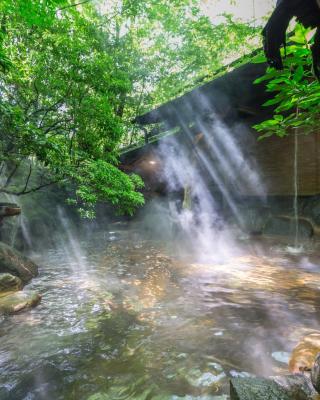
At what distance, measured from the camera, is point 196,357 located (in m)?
3.68

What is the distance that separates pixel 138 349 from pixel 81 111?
592 centimetres

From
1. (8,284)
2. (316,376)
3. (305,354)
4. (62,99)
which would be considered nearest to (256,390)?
(316,376)

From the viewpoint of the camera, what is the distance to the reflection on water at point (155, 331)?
3.22 meters

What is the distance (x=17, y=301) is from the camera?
5.52 meters

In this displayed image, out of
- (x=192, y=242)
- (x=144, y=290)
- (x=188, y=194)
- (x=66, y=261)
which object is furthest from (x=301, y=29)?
(x=188, y=194)

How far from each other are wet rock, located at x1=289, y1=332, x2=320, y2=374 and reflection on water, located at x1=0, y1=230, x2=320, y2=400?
0.20m

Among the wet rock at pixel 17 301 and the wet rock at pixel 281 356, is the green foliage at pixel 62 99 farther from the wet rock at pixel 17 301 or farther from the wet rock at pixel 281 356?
the wet rock at pixel 281 356

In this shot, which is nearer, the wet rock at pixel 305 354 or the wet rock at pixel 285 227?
the wet rock at pixel 305 354

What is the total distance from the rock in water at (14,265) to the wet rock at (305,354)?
6564mm

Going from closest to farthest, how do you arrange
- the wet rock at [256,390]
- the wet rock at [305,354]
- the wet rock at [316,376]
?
the wet rock at [256,390], the wet rock at [316,376], the wet rock at [305,354]

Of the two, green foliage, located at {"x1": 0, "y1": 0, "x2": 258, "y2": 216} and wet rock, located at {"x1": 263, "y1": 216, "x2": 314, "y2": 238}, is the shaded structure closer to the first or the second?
wet rock, located at {"x1": 263, "y1": 216, "x2": 314, "y2": 238}

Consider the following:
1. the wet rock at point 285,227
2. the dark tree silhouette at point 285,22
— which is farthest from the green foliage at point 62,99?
the wet rock at point 285,227

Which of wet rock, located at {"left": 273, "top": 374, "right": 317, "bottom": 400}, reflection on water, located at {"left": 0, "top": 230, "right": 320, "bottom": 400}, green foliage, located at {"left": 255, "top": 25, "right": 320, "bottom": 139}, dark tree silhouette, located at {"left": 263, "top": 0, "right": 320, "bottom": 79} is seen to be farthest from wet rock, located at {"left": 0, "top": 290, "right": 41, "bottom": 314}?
dark tree silhouette, located at {"left": 263, "top": 0, "right": 320, "bottom": 79}

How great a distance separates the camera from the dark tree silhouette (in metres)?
1.67
